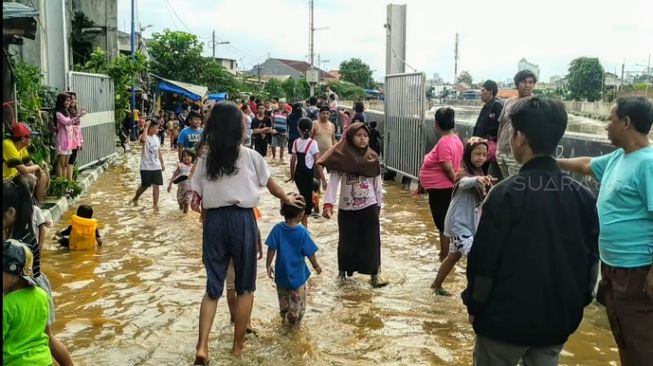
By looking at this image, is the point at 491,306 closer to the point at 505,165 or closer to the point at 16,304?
the point at 16,304

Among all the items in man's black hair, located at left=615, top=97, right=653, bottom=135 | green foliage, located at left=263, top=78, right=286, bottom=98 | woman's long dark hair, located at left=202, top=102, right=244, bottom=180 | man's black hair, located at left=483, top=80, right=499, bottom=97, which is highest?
green foliage, located at left=263, top=78, right=286, bottom=98

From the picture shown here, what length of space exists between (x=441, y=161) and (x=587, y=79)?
64.2 metres

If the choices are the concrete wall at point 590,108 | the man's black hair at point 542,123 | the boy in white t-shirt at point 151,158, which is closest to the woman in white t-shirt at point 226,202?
the man's black hair at point 542,123

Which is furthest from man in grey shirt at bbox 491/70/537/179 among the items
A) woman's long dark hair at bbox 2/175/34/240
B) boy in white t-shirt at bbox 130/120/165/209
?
boy in white t-shirt at bbox 130/120/165/209

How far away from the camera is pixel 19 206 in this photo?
4.22 meters

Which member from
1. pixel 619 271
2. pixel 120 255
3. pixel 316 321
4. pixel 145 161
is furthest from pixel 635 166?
pixel 145 161

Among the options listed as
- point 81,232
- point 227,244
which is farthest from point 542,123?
point 81,232

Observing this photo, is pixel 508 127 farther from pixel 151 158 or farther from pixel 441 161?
pixel 151 158

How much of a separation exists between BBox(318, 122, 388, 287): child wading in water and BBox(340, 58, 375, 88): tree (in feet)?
257

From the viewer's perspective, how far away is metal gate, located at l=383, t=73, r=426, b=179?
41.5 ft

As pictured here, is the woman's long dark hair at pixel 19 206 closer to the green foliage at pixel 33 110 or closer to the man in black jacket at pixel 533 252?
the man in black jacket at pixel 533 252

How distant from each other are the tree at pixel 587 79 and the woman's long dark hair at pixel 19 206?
65.7 metres

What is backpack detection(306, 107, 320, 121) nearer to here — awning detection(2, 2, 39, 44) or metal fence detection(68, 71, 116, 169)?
metal fence detection(68, 71, 116, 169)

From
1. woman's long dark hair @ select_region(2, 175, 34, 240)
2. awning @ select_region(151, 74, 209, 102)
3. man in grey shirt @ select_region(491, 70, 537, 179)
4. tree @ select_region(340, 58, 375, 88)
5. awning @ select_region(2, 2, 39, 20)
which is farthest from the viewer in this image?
tree @ select_region(340, 58, 375, 88)
